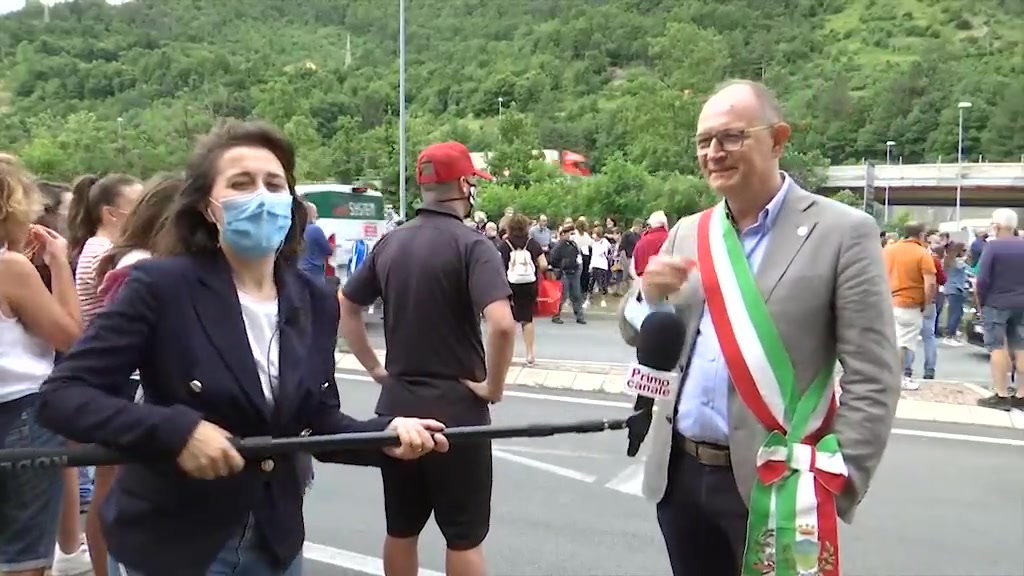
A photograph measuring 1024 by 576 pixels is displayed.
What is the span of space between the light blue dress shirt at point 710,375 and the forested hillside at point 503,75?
27652 mm

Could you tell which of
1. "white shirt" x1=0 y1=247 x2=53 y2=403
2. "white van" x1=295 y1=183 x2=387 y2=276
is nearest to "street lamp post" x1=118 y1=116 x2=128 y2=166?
"white van" x1=295 y1=183 x2=387 y2=276

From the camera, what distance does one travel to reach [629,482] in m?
6.48

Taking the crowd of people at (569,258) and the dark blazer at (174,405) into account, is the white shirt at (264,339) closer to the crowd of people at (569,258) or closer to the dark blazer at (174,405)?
the dark blazer at (174,405)

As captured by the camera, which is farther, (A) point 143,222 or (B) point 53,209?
(B) point 53,209

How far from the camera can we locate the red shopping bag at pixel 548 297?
610 inches

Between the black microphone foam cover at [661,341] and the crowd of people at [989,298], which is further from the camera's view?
the crowd of people at [989,298]

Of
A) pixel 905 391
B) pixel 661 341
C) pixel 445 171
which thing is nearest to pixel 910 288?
pixel 905 391

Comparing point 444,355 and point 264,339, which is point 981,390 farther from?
point 264,339

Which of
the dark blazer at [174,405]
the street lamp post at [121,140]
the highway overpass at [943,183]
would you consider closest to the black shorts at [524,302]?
the dark blazer at [174,405]

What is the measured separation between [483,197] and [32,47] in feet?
275

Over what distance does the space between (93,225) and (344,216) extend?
1479cm

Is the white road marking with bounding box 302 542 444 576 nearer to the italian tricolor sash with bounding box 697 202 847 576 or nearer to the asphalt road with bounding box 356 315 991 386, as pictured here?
the italian tricolor sash with bounding box 697 202 847 576

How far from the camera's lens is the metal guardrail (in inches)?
2963

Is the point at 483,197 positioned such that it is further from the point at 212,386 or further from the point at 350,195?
the point at 212,386
